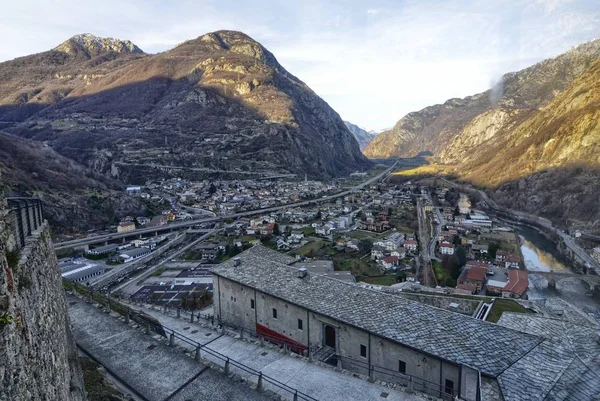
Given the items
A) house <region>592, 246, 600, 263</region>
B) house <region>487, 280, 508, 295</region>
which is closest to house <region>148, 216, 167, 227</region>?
house <region>487, 280, 508, 295</region>

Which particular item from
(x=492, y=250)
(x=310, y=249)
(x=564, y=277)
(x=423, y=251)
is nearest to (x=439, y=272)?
(x=423, y=251)

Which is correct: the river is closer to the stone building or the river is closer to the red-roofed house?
the red-roofed house

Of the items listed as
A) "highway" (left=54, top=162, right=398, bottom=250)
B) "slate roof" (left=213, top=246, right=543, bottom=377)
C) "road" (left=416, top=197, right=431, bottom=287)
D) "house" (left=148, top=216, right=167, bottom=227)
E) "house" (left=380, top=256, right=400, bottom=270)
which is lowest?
"road" (left=416, top=197, right=431, bottom=287)

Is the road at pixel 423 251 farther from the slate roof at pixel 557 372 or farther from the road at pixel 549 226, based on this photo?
the slate roof at pixel 557 372

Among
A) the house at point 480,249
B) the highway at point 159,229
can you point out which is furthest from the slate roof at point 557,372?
the highway at point 159,229

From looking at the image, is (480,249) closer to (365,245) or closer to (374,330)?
(365,245)

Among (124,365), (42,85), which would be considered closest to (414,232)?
(124,365)
